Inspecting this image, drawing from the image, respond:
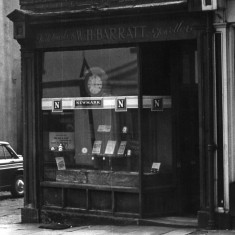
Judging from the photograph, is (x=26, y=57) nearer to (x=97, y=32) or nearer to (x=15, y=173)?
(x=97, y=32)

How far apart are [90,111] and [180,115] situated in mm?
1899

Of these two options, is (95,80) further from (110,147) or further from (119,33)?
(110,147)

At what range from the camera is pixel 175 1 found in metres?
12.2

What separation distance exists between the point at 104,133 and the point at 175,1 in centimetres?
314

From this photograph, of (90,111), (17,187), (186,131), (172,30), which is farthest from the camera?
(17,187)

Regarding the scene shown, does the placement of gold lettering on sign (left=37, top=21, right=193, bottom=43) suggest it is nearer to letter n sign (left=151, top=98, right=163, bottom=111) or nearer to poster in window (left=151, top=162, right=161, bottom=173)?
letter n sign (left=151, top=98, right=163, bottom=111)

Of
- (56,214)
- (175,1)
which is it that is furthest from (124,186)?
(175,1)

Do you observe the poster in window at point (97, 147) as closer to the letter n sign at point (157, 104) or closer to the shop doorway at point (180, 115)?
the shop doorway at point (180, 115)

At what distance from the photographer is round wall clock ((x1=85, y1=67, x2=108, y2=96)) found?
1358 cm

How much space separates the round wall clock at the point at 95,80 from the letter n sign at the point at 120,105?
50 cm

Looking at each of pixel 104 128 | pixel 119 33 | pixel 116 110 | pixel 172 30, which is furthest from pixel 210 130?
pixel 119 33

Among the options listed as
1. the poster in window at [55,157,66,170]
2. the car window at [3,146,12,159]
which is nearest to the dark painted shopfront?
the poster in window at [55,157,66,170]

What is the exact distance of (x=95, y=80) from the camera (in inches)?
537

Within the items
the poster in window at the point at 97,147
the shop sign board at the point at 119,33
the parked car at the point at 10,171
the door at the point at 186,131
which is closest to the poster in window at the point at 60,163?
the poster in window at the point at 97,147
